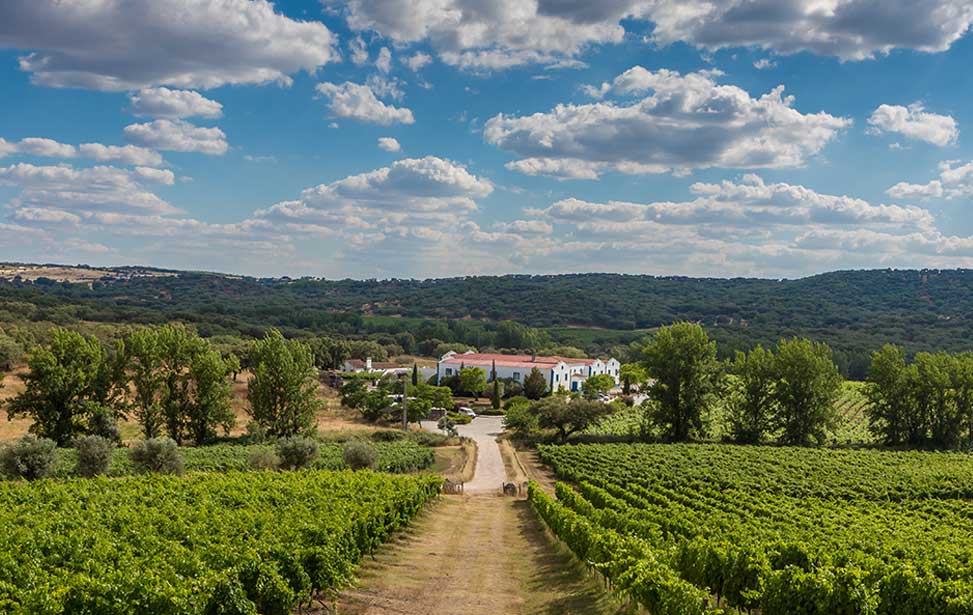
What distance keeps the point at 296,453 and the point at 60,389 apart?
20636 millimetres

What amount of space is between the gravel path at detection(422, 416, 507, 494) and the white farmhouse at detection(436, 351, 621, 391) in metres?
20.3

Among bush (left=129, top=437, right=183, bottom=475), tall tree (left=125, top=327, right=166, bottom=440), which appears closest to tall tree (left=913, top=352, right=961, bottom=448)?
bush (left=129, top=437, right=183, bottom=475)

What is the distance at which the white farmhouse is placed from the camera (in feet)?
345

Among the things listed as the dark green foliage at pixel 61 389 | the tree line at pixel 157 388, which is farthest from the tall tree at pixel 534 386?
the dark green foliage at pixel 61 389

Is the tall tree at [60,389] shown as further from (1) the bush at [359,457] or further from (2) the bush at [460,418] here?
(2) the bush at [460,418]

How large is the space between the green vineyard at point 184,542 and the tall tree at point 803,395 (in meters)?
45.7

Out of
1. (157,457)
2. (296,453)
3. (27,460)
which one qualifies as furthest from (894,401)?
(27,460)

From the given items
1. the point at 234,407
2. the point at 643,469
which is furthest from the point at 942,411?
the point at 234,407

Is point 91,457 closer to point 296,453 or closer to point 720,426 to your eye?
point 296,453

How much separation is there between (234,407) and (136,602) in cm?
6331

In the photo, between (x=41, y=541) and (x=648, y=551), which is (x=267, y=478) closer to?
(x=41, y=541)

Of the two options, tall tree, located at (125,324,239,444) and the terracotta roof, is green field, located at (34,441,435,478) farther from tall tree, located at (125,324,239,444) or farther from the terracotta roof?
the terracotta roof

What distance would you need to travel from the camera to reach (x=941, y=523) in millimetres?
30516

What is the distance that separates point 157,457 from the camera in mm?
36312
